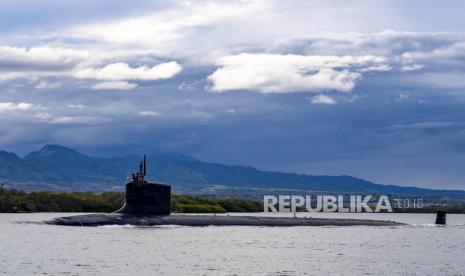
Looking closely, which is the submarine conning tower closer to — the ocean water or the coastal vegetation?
the ocean water

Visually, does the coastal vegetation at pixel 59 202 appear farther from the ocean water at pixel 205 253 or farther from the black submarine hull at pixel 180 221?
the ocean water at pixel 205 253

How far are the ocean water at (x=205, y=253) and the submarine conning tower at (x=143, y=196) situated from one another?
187 centimetres

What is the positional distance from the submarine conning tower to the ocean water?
6.15ft

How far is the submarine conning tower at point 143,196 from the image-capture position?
62688 mm

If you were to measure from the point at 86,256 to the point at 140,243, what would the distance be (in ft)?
31.3

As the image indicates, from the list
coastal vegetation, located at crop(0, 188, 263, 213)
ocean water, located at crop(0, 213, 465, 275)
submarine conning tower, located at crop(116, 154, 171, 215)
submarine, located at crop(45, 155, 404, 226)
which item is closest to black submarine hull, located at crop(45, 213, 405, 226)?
submarine, located at crop(45, 155, 404, 226)

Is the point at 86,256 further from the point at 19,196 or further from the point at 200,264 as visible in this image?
the point at 19,196

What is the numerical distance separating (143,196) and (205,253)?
12282 mm

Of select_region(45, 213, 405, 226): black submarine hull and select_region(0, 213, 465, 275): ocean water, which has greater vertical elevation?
select_region(45, 213, 405, 226): black submarine hull

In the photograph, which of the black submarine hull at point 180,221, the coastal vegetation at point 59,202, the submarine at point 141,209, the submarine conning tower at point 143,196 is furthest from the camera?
the coastal vegetation at point 59,202

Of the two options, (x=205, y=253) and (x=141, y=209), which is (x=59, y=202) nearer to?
(x=141, y=209)

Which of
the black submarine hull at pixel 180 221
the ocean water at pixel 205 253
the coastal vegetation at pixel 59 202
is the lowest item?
the ocean water at pixel 205 253

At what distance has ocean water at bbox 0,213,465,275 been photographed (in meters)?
43.8

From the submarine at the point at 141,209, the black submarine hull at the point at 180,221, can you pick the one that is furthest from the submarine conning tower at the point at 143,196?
the black submarine hull at the point at 180,221
